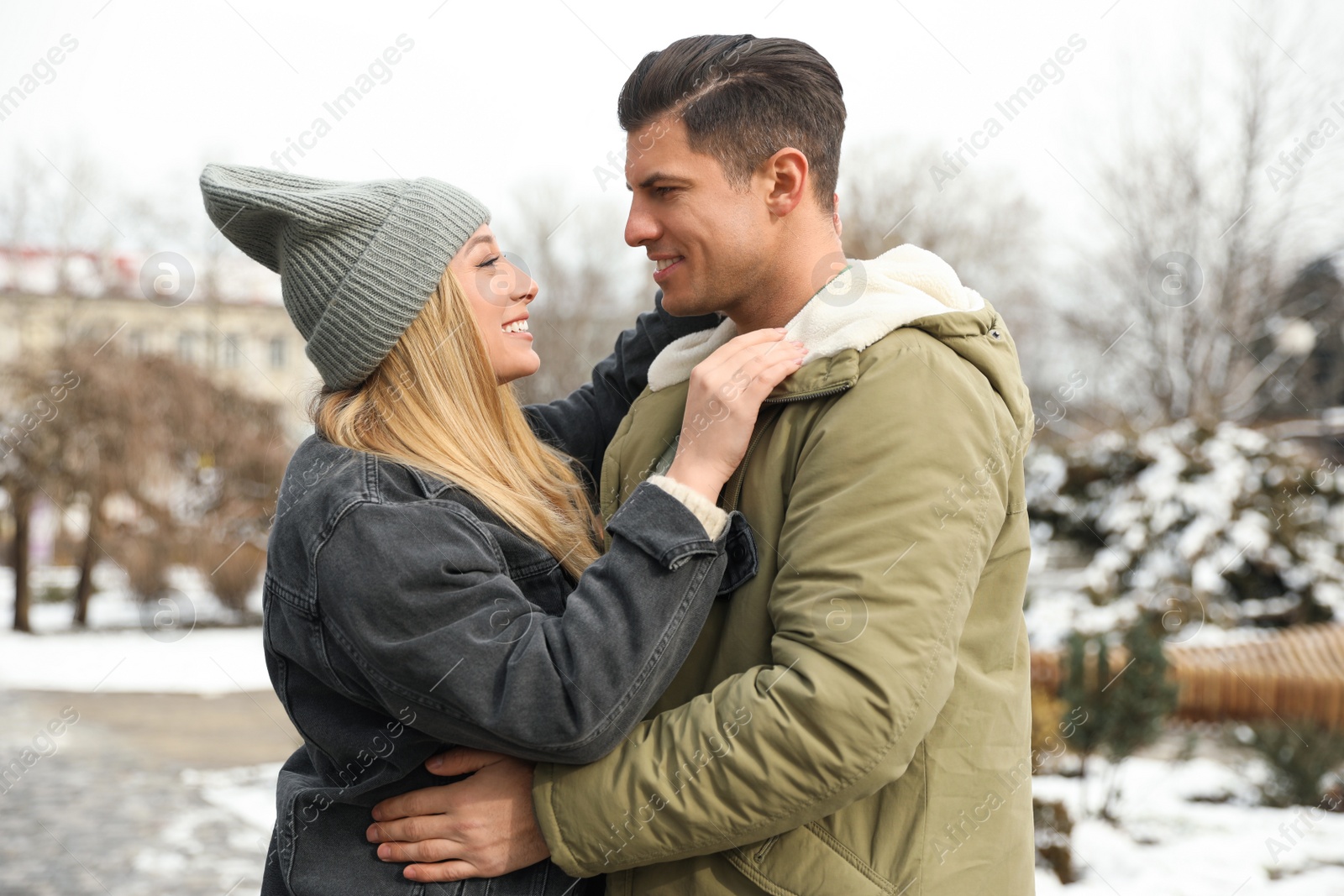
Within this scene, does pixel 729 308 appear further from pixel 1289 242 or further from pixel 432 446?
pixel 1289 242

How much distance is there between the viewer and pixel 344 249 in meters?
2.21

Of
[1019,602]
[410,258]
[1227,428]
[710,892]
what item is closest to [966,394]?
[1019,602]

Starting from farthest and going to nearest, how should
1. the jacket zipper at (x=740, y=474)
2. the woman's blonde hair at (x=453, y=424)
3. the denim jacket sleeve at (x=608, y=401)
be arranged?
the denim jacket sleeve at (x=608, y=401)
the woman's blonde hair at (x=453, y=424)
the jacket zipper at (x=740, y=474)

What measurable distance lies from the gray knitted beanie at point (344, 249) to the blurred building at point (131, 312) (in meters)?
15.0

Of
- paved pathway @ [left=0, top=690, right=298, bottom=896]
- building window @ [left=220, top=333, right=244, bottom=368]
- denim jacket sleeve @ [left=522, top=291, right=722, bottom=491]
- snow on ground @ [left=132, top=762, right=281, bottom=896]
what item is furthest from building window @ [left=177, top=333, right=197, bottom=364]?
denim jacket sleeve @ [left=522, top=291, right=722, bottom=491]

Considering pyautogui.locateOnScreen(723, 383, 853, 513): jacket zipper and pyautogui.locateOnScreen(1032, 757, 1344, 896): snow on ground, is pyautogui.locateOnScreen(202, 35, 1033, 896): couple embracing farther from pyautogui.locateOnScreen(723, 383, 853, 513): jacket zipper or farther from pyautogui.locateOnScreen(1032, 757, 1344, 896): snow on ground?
pyautogui.locateOnScreen(1032, 757, 1344, 896): snow on ground

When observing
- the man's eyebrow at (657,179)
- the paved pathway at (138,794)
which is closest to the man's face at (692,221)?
the man's eyebrow at (657,179)

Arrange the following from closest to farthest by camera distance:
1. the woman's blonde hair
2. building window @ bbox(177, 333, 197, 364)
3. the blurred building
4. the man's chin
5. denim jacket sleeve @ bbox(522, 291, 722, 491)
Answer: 1. the woman's blonde hair
2. the man's chin
3. denim jacket sleeve @ bbox(522, 291, 722, 491)
4. building window @ bbox(177, 333, 197, 364)
5. the blurred building

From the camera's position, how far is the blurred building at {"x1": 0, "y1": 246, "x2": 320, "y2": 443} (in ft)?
59.3

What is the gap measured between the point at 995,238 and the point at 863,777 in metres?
25.7

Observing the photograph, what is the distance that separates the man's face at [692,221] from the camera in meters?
2.21

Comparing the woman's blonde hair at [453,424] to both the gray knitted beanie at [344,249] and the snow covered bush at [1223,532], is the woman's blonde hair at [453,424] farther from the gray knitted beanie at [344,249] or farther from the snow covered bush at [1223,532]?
the snow covered bush at [1223,532]

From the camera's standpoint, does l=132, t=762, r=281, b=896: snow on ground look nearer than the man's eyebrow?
No

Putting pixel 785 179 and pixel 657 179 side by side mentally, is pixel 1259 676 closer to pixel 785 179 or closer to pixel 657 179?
pixel 785 179
